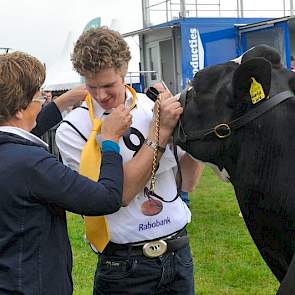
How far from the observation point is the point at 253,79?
2107mm

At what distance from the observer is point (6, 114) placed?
2062mm

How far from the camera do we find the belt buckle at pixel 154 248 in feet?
8.17

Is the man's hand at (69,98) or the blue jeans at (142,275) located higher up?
the man's hand at (69,98)

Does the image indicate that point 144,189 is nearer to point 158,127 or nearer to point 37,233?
point 158,127

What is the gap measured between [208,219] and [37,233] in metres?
5.89

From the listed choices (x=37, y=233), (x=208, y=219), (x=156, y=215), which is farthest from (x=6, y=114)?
(x=208, y=219)

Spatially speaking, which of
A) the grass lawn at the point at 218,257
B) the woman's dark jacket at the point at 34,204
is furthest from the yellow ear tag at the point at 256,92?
the grass lawn at the point at 218,257

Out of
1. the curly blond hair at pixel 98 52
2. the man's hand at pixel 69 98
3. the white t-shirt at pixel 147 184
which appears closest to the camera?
the curly blond hair at pixel 98 52

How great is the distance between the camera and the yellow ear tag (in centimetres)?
211

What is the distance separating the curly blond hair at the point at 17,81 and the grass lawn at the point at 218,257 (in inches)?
137

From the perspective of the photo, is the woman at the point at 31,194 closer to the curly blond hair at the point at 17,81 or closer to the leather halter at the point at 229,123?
the curly blond hair at the point at 17,81

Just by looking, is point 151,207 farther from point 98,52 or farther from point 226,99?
point 98,52

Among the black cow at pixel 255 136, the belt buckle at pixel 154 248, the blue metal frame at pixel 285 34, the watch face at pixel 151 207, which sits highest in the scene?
the blue metal frame at pixel 285 34

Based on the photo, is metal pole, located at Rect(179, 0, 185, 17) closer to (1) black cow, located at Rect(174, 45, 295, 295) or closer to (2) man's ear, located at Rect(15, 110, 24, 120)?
(1) black cow, located at Rect(174, 45, 295, 295)
